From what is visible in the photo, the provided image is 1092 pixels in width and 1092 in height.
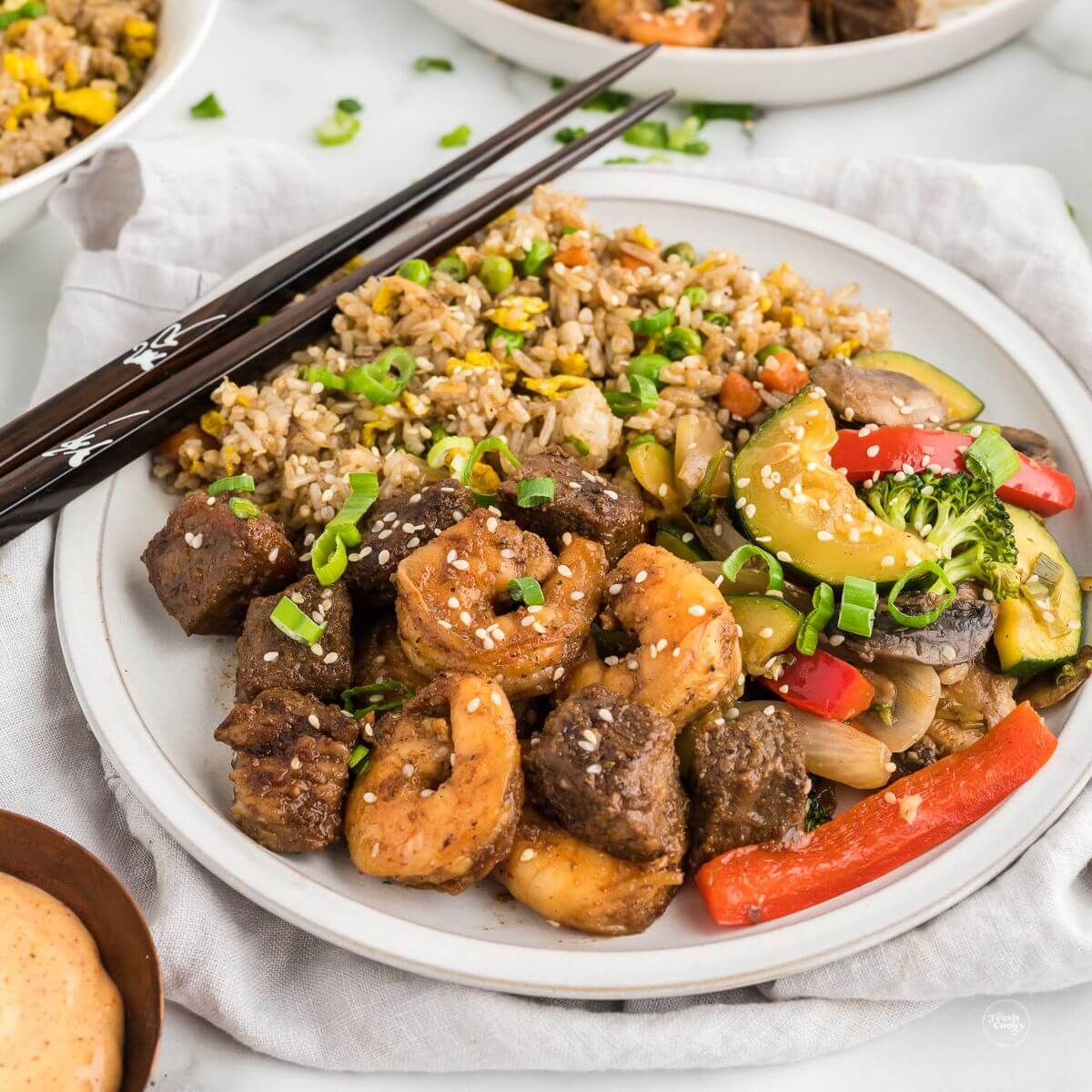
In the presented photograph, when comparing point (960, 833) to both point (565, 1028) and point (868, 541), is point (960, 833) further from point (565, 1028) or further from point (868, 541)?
point (565, 1028)

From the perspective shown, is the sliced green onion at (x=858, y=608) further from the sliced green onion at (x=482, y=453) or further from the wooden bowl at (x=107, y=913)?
the wooden bowl at (x=107, y=913)

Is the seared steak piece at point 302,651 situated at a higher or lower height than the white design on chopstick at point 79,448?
lower

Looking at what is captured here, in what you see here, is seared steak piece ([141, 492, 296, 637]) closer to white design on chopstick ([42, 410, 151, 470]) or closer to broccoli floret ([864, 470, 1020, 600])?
white design on chopstick ([42, 410, 151, 470])

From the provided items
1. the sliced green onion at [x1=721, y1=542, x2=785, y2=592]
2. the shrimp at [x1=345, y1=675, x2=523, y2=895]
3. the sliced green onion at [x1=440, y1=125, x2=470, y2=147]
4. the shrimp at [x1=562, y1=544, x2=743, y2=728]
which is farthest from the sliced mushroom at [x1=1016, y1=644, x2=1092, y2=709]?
the sliced green onion at [x1=440, y1=125, x2=470, y2=147]

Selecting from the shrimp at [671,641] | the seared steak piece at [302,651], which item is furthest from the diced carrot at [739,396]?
the seared steak piece at [302,651]

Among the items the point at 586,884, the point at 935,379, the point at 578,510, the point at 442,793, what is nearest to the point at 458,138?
the point at 935,379

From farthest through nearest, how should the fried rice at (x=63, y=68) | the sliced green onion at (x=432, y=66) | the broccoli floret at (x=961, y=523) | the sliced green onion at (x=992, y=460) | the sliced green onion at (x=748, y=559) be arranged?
the sliced green onion at (x=432, y=66) < the fried rice at (x=63, y=68) < the sliced green onion at (x=992, y=460) < the broccoli floret at (x=961, y=523) < the sliced green onion at (x=748, y=559)

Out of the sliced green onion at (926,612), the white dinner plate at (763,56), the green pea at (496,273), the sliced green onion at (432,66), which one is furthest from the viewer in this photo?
the sliced green onion at (432,66)

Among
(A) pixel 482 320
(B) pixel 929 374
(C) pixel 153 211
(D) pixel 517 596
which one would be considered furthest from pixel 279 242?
(B) pixel 929 374
